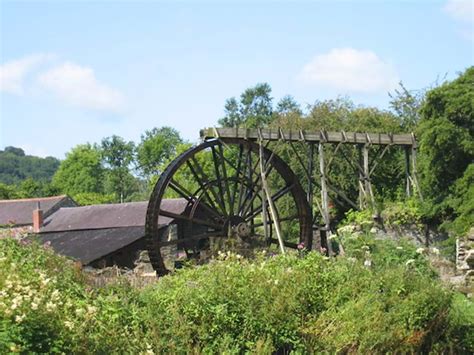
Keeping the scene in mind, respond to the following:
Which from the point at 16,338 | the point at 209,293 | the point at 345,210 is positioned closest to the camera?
the point at 16,338

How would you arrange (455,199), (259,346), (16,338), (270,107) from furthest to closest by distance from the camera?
1. (270,107)
2. (455,199)
3. (259,346)
4. (16,338)

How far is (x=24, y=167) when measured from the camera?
4675 inches

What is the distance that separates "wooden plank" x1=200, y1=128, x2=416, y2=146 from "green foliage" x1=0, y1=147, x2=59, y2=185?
→ 96114 mm

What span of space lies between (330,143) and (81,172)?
50263 mm

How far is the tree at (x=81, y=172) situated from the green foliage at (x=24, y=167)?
4405 cm

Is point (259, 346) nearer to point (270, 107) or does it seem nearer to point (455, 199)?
point (455, 199)

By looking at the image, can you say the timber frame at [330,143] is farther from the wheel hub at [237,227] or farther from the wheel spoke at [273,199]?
the wheel hub at [237,227]

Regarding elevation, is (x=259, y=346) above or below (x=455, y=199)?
below

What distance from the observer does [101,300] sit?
7.91 m

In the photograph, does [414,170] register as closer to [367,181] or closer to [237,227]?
[367,181]

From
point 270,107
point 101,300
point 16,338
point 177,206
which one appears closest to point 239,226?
point 177,206

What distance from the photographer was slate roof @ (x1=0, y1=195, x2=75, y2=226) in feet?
120

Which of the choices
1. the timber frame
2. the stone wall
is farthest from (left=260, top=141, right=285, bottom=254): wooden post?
the stone wall

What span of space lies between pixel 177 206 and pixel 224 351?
71.5 feet
